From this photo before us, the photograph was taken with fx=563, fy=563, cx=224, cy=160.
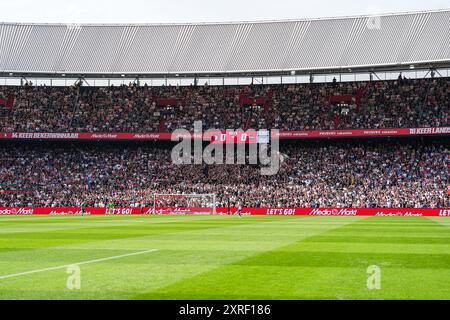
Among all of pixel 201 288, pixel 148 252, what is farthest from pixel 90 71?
pixel 201 288

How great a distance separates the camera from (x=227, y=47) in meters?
75.8

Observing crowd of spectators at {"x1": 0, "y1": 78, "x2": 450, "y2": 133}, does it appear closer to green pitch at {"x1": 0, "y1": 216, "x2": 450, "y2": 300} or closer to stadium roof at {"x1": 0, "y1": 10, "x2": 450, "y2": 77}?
stadium roof at {"x1": 0, "y1": 10, "x2": 450, "y2": 77}

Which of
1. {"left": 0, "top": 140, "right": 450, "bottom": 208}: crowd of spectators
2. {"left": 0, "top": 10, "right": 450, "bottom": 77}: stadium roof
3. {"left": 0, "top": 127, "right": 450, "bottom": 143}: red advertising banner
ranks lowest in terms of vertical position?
{"left": 0, "top": 140, "right": 450, "bottom": 208}: crowd of spectators

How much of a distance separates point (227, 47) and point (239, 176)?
1944 centimetres

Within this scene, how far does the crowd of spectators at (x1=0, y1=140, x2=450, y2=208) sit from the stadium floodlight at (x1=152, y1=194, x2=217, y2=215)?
1.11 m

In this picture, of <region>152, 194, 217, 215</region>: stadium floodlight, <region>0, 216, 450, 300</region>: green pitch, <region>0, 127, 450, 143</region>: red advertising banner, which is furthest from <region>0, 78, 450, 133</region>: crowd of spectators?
<region>0, 216, 450, 300</region>: green pitch

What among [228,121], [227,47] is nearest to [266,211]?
[228,121]

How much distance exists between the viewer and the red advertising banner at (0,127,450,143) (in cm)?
6507

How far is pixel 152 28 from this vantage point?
255 ft

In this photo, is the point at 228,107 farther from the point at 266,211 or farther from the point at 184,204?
the point at 266,211

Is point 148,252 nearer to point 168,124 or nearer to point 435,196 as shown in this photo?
point 435,196

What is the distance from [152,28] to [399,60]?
1305 inches

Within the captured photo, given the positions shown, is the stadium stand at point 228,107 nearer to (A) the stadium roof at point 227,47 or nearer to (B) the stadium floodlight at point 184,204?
(A) the stadium roof at point 227,47
